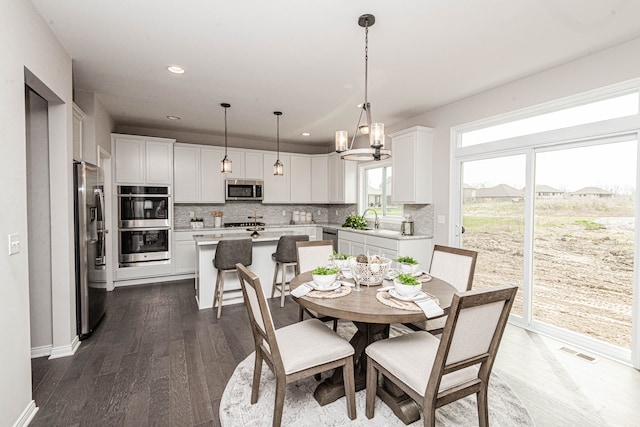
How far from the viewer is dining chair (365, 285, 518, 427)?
141cm

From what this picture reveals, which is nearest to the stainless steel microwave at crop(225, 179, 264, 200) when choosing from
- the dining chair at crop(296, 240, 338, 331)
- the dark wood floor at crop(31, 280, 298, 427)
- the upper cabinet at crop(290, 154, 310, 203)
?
the upper cabinet at crop(290, 154, 310, 203)

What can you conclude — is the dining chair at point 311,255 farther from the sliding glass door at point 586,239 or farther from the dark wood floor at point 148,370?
the sliding glass door at point 586,239

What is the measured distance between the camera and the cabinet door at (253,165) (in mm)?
6031

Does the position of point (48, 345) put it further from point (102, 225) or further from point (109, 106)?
point (109, 106)

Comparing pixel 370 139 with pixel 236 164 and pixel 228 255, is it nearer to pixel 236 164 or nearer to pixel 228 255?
pixel 228 255

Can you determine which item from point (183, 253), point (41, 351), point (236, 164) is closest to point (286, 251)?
point (183, 253)

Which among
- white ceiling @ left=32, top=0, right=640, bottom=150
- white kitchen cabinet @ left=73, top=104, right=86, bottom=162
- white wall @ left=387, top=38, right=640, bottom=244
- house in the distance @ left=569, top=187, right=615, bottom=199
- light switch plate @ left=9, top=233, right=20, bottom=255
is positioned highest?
white ceiling @ left=32, top=0, right=640, bottom=150

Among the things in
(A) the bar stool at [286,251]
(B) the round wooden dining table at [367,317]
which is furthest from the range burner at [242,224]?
(B) the round wooden dining table at [367,317]

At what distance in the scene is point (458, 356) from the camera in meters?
1.49

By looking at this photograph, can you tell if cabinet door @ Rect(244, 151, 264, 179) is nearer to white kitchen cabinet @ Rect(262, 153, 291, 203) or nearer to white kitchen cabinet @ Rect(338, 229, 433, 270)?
white kitchen cabinet @ Rect(262, 153, 291, 203)

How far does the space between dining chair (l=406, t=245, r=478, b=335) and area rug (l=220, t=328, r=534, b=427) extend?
1.85ft

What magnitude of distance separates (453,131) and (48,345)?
490 cm

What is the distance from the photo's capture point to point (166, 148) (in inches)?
202

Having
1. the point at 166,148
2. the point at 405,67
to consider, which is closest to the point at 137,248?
the point at 166,148
